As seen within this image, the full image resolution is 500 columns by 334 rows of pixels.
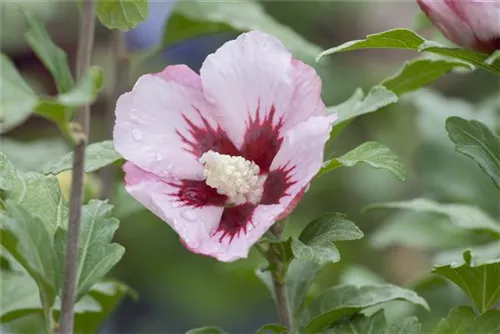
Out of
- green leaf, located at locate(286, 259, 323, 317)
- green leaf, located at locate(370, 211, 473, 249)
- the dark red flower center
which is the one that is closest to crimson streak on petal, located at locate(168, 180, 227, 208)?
the dark red flower center

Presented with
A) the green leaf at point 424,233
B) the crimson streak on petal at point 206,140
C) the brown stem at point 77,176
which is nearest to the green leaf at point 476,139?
the crimson streak on petal at point 206,140

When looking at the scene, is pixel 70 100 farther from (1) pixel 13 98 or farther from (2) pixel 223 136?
(2) pixel 223 136

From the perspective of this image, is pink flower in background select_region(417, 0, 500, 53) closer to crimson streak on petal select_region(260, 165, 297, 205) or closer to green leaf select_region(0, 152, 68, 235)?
crimson streak on petal select_region(260, 165, 297, 205)

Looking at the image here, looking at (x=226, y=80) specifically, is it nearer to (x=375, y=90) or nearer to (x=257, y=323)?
(x=375, y=90)

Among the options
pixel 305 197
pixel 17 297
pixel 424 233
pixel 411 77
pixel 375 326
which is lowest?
pixel 305 197

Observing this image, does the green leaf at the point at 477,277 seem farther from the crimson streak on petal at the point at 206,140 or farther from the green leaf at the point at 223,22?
the green leaf at the point at 223,22

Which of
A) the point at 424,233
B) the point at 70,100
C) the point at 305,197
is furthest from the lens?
the point at 305,197

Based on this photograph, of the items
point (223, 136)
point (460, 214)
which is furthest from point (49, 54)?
point (460, 214)
